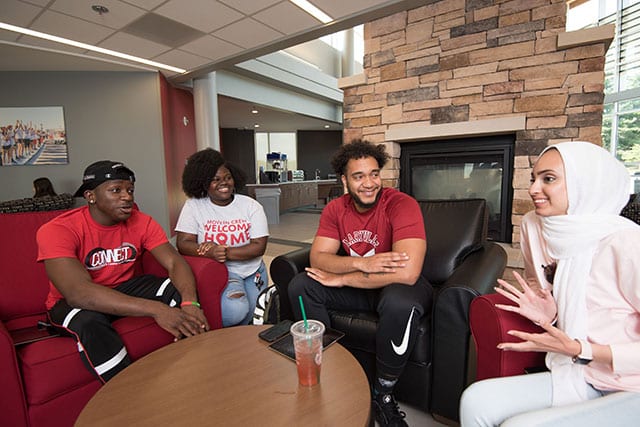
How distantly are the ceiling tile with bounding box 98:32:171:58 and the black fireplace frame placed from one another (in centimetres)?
320

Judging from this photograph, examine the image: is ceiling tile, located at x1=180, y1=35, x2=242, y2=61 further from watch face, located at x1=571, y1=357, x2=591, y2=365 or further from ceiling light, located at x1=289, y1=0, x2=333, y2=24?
watch face, located at x1=571, y1=357, x2=591, y2=365

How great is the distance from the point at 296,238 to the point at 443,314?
3991 millimetres

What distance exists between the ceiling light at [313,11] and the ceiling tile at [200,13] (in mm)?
591

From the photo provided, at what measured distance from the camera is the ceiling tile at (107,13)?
2840 millimetres

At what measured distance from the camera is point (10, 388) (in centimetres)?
108

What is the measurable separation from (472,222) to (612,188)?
40.0 inches

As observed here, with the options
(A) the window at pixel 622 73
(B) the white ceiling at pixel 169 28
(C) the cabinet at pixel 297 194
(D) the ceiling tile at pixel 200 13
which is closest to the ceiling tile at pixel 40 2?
(B) the white ceiling at pixel 169 28

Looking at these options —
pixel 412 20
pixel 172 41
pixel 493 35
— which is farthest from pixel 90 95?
pixel 493 35

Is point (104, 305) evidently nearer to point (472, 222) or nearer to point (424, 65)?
point (472, 222)

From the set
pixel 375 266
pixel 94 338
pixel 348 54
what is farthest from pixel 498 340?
pixel 348 54

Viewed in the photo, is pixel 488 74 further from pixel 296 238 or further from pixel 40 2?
pixel 40 2

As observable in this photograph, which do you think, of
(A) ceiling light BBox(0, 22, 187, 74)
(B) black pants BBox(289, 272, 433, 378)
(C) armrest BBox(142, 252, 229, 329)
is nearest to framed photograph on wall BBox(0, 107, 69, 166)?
(A) ceiling light BBox(0, 22, 187, 74)

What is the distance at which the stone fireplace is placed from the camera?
2852mm

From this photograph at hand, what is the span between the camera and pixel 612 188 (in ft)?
2.82
